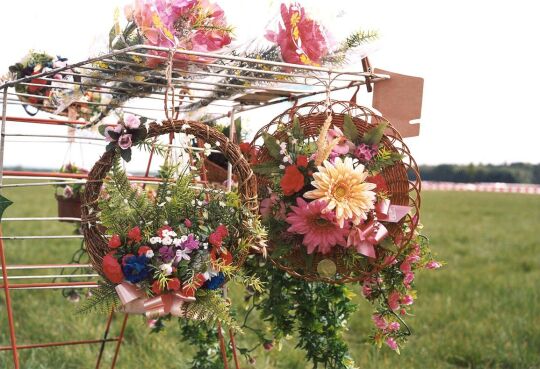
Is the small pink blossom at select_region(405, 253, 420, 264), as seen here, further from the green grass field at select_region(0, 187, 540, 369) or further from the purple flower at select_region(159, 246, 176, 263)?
the green grass field at select_region(0, 187, 540, 369)

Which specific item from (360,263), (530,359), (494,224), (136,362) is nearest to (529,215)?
(494,224)

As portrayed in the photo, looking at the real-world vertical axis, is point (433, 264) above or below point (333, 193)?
below

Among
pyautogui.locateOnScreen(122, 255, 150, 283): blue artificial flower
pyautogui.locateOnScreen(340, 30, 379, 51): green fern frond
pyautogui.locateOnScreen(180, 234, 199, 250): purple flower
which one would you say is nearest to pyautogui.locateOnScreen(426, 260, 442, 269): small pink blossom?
pyautogui.locateOnScreen(340, 30, 379, 51): green fern frond

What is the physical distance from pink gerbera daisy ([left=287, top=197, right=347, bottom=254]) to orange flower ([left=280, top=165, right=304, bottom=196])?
0.14ft

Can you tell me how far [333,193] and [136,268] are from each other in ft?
2.31

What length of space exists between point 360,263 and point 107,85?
1242 millimetres

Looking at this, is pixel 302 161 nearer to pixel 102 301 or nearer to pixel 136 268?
pixel 136 268

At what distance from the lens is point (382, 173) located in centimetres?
267

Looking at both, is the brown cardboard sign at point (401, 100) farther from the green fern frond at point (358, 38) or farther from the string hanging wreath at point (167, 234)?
the string hanging wreath at point (167, 234)

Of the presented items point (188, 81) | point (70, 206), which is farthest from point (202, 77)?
point (70, 206)

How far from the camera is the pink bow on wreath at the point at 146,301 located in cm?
215

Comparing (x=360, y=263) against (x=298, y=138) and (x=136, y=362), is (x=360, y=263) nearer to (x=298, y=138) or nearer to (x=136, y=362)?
(x=298, y=138)

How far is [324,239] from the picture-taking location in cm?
252

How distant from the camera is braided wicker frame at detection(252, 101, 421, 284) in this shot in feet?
8.68
